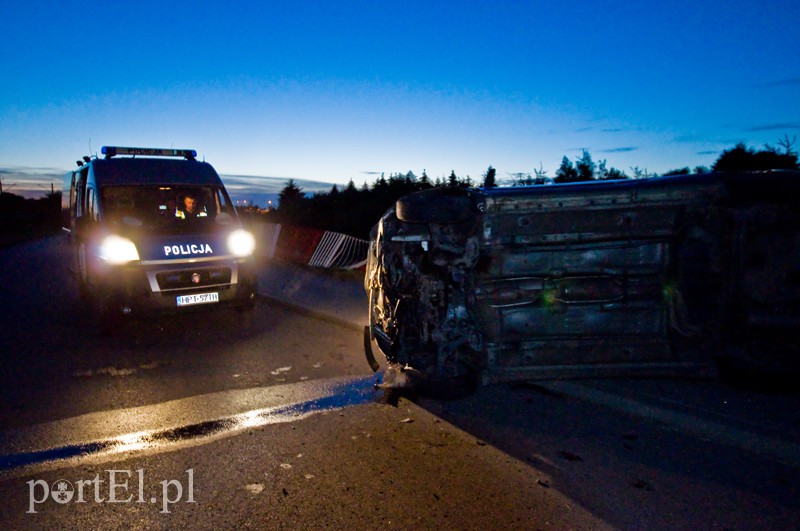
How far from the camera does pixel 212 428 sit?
14.7 feet

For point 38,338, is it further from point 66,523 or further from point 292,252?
point 292,252

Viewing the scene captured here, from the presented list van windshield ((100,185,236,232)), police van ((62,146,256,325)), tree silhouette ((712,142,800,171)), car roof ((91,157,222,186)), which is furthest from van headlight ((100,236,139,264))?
tree silhouette ((712,142,800,171))

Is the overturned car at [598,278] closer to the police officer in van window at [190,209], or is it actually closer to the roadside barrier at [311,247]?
the police officer in van window at [190,209]

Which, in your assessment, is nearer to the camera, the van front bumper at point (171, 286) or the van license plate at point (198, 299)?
the van front bumper at point (171, 286)

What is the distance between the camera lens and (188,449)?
4.09 meters

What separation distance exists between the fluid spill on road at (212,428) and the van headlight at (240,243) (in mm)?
3196

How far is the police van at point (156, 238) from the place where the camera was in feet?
23.7

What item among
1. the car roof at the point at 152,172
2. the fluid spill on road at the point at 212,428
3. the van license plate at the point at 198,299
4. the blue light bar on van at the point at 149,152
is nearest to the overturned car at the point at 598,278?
the fluid spill on road at the point at 212,428

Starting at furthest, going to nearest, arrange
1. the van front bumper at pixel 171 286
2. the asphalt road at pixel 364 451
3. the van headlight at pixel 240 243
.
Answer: the van headlight at pixel 240 243, the van front bumper at pixel 171 286, the asphalt road at pixel 364 451

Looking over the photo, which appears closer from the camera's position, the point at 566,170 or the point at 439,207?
the point at 439,207

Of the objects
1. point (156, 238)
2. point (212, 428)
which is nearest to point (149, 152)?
point (156, 238)

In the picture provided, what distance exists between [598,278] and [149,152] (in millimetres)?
7406

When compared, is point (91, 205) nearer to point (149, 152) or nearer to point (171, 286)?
point (149, 152)

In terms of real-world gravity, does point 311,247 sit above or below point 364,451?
above
